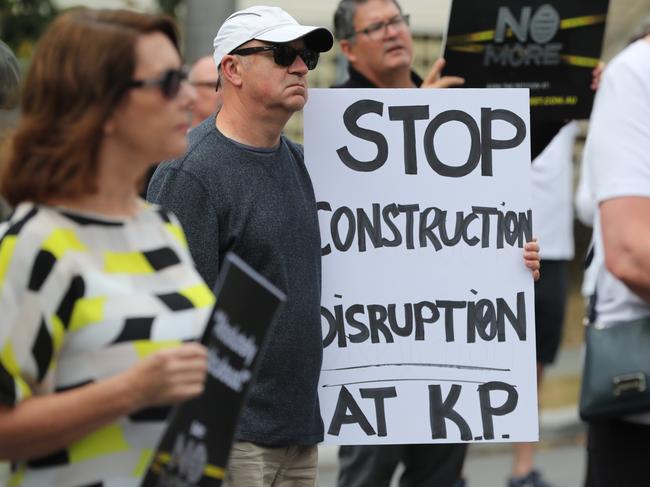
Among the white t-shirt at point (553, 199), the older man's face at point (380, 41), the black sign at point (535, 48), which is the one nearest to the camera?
the black sign at point (535, 48)

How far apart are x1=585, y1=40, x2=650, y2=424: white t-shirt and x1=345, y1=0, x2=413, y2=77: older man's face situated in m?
1.42

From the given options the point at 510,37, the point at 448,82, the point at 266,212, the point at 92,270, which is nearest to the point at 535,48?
the point at 510,37

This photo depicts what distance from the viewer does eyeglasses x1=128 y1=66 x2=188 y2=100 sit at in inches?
99.5

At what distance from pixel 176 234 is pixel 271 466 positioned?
1.22 metres

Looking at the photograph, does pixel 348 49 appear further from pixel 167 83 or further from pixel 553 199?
pixel 167 83

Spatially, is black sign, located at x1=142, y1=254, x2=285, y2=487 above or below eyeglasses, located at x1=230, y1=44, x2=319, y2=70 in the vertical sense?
below

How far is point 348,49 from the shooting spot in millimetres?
5418

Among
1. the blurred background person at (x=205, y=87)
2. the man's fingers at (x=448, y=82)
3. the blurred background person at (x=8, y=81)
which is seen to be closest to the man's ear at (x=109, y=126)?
the blurred background person at (x=8, y=81)

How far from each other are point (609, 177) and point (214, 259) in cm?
117

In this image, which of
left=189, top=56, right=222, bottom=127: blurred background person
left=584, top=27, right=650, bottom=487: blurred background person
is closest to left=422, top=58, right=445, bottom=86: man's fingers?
left=584, top=27, right=650, bottom=487: blurred background person

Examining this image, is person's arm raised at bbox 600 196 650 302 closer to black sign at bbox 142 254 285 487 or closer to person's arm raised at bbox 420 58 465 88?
person's arm raised at bbox 420 58 465 88

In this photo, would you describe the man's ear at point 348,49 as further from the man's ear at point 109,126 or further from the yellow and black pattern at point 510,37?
the man's ear at point 109,126

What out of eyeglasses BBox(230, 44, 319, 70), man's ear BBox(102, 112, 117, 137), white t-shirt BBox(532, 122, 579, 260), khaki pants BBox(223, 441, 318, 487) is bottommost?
white t-shirt BBox(532, 122, 579, 260)

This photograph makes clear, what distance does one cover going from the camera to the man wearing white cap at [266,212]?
3.62 metres
